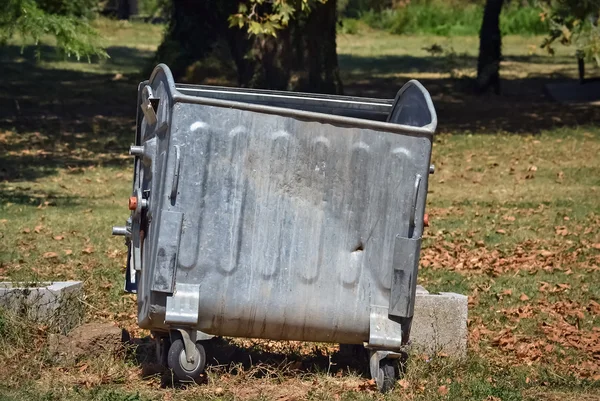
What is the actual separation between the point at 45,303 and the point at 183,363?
1268 millimetres

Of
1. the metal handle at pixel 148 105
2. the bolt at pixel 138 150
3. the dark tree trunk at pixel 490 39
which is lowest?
the dark tree trunk at pixel 490 39

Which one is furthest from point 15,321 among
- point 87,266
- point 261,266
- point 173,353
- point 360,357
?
point 87,266

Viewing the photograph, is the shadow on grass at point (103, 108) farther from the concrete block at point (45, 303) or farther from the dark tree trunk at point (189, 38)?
the concrete block at point (45, 303)

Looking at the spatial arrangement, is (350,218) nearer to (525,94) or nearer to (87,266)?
(87,266)

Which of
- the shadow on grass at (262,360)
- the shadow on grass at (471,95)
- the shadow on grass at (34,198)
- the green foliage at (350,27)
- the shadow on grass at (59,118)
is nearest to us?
the shadow on grass at (262,360)

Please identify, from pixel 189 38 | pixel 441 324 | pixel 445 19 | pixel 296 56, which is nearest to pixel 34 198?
pixel 441 324

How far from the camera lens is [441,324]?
6953 millimetres

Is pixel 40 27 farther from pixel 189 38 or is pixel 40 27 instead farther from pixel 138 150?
pixel 189 38

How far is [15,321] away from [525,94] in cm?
2050

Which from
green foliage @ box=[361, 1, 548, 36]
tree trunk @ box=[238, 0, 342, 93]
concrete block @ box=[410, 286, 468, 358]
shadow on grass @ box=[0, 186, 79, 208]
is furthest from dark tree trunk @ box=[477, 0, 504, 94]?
green foliage @ box=[361, 1, 548, 36]

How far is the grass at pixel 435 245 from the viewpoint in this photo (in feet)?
20.8

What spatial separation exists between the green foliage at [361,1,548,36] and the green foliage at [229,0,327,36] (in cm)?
2579

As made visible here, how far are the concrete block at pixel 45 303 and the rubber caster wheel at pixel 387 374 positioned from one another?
2.05m

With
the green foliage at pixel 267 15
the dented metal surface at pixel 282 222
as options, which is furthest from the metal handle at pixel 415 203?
the green foliage at pixel 267 15
